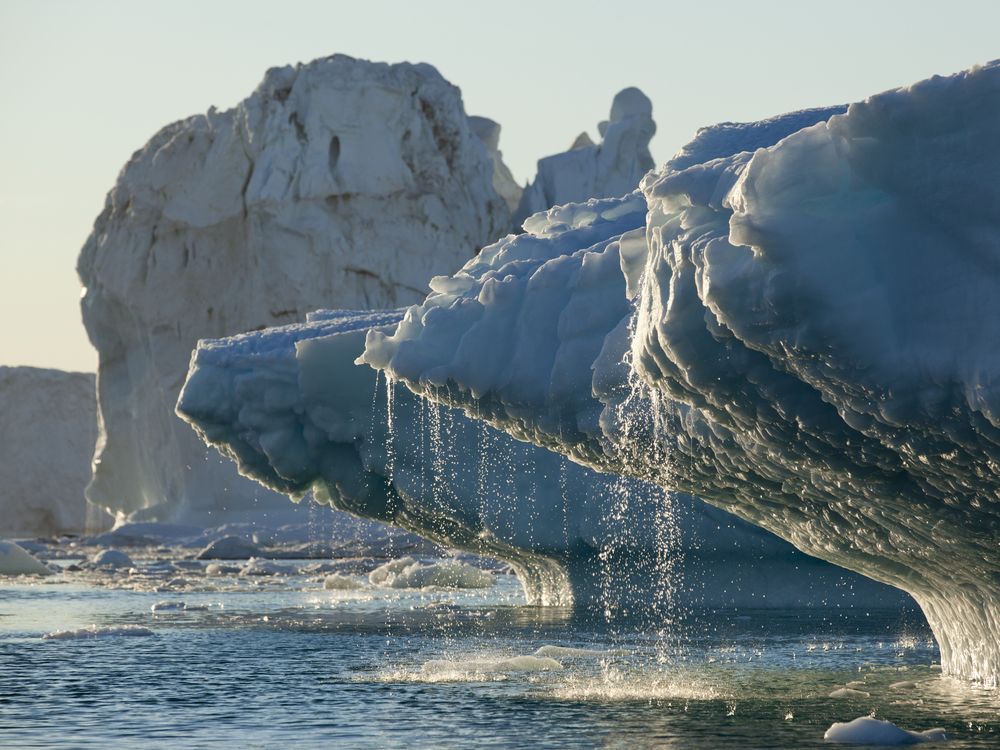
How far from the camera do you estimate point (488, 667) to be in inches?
582

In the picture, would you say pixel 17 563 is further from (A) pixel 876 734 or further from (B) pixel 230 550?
(A) pixel 876 734

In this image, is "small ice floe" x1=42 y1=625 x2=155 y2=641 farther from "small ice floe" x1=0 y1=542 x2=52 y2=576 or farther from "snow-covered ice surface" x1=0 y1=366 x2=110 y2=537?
"snow-covered ice surface" x1=0 y1=366 x2=110 y2=537

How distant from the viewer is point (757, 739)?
10352 mm

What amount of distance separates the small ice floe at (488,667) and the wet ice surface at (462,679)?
0.04 meters

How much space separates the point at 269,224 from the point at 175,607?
26567 millimetres

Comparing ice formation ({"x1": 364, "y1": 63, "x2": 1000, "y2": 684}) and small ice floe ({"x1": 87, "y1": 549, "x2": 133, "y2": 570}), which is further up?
ice formation ({"x1": 364, "y1": 63, "x2": 1000, "y2": 684})

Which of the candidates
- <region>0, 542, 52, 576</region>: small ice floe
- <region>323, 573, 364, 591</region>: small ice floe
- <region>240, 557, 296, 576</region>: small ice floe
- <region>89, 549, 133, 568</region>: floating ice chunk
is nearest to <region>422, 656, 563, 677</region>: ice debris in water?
<region>323, 573, 364, 591</region>: small ice floe

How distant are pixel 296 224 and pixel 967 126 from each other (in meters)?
42.6

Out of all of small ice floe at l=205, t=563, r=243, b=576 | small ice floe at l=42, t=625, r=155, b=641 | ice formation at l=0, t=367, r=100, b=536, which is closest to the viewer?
small ice floe at l=42, t=625, r=155, b=641

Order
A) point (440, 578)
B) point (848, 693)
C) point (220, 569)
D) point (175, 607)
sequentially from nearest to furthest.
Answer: point (848, 693), point (175, 607), point (440, 578), point (220, 569)

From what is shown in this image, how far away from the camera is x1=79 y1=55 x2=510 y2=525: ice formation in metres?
49.4

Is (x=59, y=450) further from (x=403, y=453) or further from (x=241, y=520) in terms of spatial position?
(x=403, y=453)

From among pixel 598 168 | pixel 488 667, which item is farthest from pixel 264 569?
pixel 598 168

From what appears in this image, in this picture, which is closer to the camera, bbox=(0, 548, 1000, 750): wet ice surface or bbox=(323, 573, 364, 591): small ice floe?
bbox=(0, 548, 1000, 750): wet ice surface
